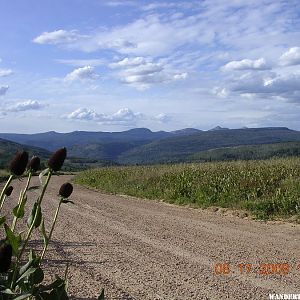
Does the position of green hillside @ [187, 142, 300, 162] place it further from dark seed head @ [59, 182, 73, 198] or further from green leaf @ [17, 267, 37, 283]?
green leaf @ [17, 267, 37, 283]

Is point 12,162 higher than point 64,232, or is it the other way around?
point 12,162

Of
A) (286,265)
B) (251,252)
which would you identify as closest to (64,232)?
(251,252)

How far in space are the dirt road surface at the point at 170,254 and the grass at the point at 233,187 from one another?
4.28ft

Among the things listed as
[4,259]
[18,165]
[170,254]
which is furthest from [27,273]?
[170,254]

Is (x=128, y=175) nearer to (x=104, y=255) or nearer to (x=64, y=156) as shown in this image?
(x=104, y=255)

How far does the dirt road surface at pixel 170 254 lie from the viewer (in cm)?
620

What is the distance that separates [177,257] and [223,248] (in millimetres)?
1144

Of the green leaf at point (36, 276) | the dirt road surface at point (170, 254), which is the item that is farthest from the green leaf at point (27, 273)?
the dirt road surface at point (170, 254)

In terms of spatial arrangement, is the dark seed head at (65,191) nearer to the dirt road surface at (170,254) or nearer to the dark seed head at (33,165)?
the dark seed head at (33,165)

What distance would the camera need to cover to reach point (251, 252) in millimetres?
8438

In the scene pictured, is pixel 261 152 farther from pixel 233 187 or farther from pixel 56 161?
pixel 56 161
